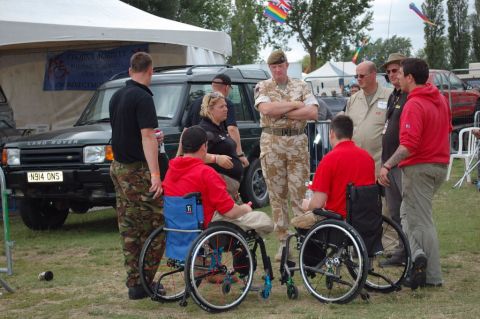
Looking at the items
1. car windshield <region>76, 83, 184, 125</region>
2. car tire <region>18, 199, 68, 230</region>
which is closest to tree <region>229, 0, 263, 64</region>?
car windshield <region>76, 83, 184, 125</region>

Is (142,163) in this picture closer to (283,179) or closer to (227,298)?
(227,298)

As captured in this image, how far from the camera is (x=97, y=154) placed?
8641 millimetres

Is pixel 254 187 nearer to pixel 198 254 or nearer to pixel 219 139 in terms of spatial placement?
pixel 219 139

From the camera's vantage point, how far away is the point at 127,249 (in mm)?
5848

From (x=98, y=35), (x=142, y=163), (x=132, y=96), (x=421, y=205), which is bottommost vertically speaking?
(x=421, y=205)

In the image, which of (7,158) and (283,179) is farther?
(7,158)

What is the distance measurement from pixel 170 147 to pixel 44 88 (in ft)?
17.7

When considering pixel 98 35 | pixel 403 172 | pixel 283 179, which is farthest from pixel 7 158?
pixel 403 172

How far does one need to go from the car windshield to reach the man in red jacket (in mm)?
4068

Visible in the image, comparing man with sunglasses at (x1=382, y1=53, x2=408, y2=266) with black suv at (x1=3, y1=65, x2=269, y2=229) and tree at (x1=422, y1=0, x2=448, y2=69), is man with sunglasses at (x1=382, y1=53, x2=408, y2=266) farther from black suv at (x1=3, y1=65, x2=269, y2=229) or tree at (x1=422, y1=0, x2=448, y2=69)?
→ tree at (x1=422, y1=0, x2=448, y2=69)

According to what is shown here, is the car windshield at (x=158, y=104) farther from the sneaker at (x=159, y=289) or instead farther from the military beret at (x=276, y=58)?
the sneaker at (x=159, y=289)

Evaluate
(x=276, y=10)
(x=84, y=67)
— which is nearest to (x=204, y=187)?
(x=84, y=67)

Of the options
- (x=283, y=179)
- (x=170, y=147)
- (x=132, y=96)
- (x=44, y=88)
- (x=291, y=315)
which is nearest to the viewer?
(x=291, y=315)

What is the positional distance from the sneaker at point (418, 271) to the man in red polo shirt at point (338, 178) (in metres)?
0.70
